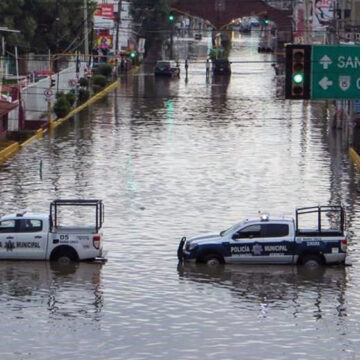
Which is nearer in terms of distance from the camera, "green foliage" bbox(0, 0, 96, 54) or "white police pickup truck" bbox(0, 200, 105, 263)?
"white police pickup truck" bbox(0, 200, 105, 263)

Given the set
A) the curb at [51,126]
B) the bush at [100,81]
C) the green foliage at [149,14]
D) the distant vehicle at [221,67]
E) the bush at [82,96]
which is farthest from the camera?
the green foliage at [149,14]

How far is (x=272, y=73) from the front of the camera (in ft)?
358

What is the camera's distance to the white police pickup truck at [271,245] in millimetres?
32094

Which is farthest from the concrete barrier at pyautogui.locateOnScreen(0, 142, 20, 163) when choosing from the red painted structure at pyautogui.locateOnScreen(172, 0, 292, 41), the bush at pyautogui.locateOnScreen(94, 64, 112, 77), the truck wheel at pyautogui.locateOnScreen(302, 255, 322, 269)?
the red painted structure at pyautogui.locateOnScreen(172, 0, 292, 41)

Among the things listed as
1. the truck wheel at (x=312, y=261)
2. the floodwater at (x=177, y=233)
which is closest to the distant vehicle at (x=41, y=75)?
the floodwater at (x=177, y=233)

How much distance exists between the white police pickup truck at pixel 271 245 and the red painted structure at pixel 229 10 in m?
115

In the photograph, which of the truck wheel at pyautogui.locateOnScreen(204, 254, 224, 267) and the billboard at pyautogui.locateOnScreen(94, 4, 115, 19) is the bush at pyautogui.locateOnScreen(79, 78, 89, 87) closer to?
the billboard at pyautogui.locateOnScreen(94, 4, 115, 19)

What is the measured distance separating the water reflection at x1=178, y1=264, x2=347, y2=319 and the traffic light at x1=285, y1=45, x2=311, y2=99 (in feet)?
14.8

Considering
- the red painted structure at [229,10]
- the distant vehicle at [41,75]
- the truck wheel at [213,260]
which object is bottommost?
the truck wheel at [213,260]

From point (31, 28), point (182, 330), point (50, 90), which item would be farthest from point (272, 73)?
point (182, 330)

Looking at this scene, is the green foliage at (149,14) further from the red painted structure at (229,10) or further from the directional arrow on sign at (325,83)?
the directional arrow on sign at (325,83)

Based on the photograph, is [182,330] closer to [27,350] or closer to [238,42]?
[27,350]

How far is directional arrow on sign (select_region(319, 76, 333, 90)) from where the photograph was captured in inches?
1398

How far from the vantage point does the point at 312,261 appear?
1264 inches
